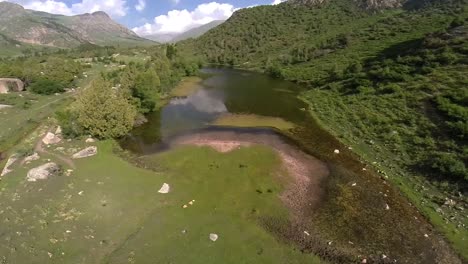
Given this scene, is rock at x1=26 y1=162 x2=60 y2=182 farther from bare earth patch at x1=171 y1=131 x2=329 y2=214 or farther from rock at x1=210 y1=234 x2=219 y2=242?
rock at x1=210 y1=234 x2=219 y2=242

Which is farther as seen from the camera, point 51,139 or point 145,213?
point 51,139

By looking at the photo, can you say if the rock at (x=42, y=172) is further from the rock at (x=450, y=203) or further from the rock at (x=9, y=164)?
the rock at (x=450, y=203)

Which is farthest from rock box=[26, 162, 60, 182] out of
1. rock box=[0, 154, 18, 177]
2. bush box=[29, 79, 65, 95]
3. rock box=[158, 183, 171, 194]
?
bush box=[29, 79, 65, 95]

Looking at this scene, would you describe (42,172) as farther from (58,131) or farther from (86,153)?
(58,131)

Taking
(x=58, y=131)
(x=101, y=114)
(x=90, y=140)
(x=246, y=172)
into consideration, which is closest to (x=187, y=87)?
(x=101, y=114)

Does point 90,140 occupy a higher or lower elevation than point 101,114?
lower

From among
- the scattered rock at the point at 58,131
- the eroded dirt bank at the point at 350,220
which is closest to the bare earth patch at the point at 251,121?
the eroded dirt bank at the point at 350,220
